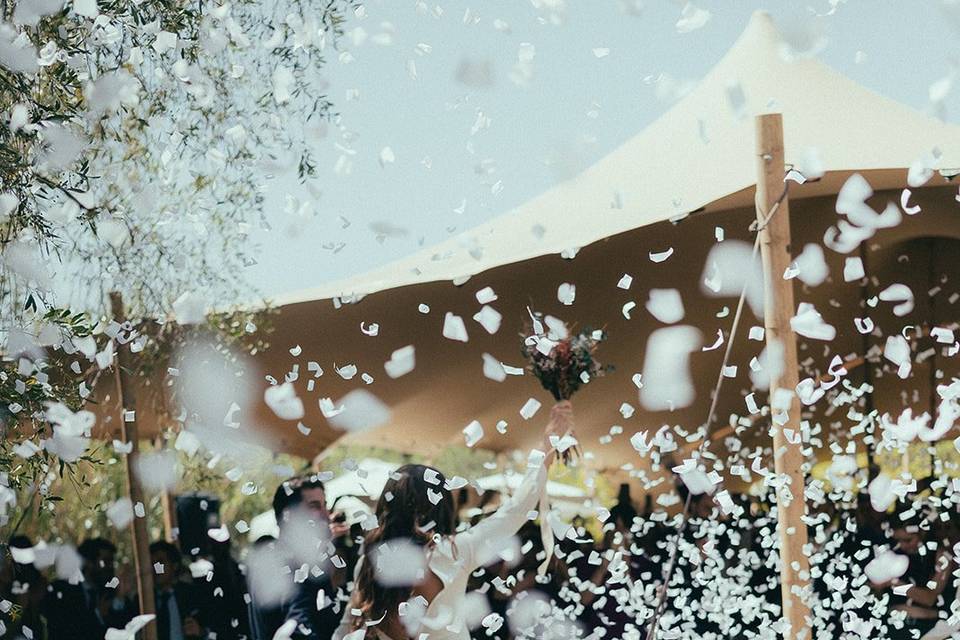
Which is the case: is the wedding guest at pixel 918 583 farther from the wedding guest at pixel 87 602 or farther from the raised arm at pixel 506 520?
the wedding guest at pixel 87 602

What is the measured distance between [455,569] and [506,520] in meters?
0.22

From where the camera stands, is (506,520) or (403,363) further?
(403,363)

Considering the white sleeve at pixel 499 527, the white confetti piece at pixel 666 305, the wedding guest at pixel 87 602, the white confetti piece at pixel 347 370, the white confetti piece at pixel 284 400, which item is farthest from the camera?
the white confetti piece at pixel 666 305

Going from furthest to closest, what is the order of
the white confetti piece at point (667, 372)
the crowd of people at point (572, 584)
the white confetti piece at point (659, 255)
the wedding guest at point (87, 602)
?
the white confetti piece at point (667, 372) < the wedding guest at point (87, 602) < the white confetti piece at point (659, 255) < the crowd of people at point (572, 584)

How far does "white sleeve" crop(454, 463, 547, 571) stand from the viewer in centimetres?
238

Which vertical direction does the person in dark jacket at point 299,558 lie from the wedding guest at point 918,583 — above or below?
above

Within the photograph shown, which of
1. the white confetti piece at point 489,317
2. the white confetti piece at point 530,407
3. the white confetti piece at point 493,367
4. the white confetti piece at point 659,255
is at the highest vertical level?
the white confetti piece at point 659,255

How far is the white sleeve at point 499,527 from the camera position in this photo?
2.38 meters

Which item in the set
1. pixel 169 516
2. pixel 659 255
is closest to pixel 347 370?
pixel 169 516

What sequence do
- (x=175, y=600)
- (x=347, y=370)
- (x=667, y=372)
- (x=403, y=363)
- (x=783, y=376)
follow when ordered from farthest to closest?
(x=667, y=372)
(x=403, y=363)
(x=347, y=370)
(x=175, y=600)
(x=783, y=376)

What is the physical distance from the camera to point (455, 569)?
2320 mm

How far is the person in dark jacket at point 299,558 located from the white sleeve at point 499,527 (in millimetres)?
573

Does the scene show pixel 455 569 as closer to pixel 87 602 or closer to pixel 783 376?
pixel 783 376

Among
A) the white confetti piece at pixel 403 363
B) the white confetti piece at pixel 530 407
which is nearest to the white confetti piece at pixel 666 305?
the white confetti piece at pixel 530 407
